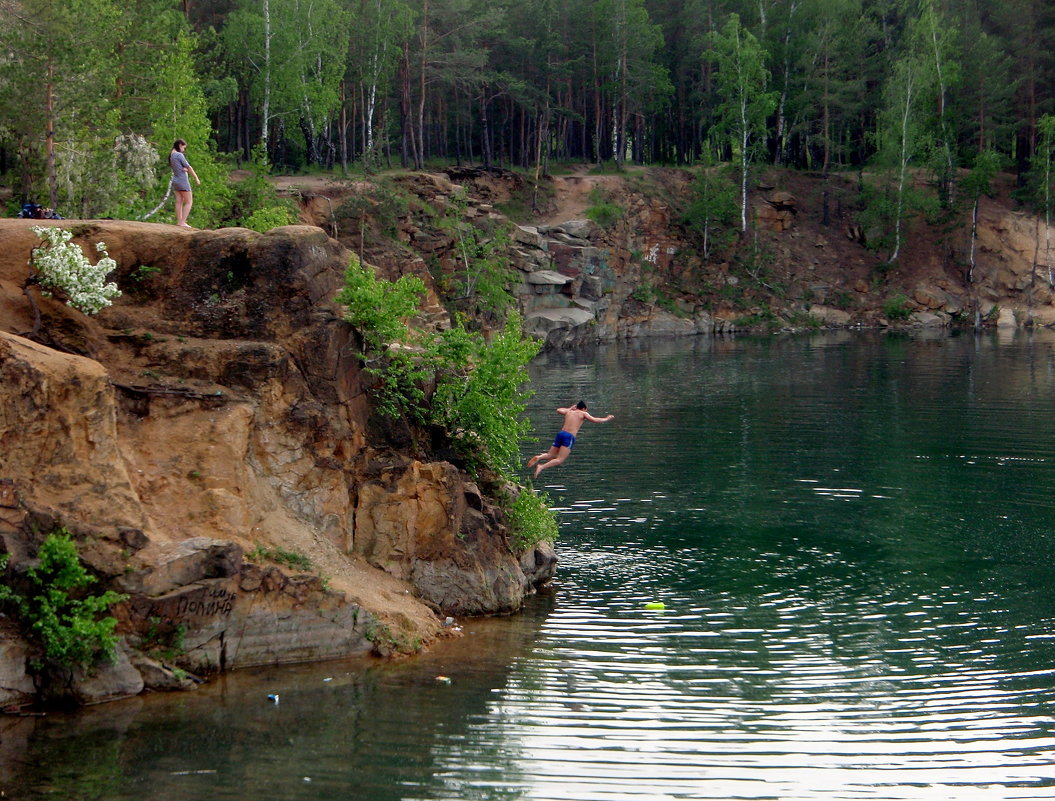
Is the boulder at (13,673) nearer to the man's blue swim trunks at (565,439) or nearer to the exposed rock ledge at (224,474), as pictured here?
the exposed rock ledge at (224,474)

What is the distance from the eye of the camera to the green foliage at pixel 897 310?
3519 inches

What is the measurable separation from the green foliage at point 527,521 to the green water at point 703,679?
3.87ft

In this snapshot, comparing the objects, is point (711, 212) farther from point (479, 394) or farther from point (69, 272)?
point (69, 272)

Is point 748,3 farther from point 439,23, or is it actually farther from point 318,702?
point 318,702

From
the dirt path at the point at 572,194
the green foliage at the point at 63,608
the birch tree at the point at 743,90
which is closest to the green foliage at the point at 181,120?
the green foliage at the point at 63,608

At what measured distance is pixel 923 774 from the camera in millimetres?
14180

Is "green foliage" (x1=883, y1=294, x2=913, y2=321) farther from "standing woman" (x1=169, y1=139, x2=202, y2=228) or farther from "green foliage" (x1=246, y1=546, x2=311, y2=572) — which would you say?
"green foliage" (x1=246, y1=546, x2=311, y2=572)

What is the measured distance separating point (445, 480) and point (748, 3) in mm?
90080

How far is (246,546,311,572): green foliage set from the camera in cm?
1775

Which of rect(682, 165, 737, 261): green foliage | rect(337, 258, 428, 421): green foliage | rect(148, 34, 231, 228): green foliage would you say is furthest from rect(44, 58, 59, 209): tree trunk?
rect(682, 165, 737, 261): green foliage

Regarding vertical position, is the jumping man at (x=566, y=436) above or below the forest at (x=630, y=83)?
below

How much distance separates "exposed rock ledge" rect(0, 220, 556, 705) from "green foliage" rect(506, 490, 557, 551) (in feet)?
1.48

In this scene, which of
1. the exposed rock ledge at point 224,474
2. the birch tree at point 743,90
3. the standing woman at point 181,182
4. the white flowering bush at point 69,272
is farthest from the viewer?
the birch tree at point 743,90

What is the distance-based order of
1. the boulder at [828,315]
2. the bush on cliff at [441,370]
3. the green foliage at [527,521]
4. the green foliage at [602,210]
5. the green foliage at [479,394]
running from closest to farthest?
1. the bush on cliff at [441,370]
2. the green foliage at [479,394]
3. the green foliage at [527,521]
4. the green foliage at [602,210]
5. the boulder at [828,315]
